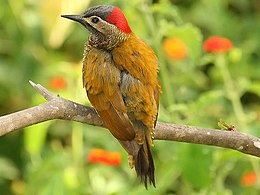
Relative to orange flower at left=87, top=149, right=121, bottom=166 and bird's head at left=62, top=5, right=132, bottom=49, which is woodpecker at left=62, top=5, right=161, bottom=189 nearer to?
bird's head at left=62, top=5, right=132, bottom=49

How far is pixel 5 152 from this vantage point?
5629 millimetres

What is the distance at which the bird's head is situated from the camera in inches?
137

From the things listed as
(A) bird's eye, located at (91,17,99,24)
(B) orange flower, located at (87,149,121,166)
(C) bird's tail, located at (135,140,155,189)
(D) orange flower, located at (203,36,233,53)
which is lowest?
(B) orange flower, located at (87,149,121,166)

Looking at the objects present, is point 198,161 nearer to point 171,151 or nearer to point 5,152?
point 171,151

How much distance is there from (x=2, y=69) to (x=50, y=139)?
0.58 meters

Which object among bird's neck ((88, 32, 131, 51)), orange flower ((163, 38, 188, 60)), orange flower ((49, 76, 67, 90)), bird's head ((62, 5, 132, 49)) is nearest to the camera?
bird's head ((62, 5, 132, 49))

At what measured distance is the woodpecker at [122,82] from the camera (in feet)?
10.8

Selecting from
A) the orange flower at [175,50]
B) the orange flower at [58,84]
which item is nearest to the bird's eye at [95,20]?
the orange flower at [58,84]

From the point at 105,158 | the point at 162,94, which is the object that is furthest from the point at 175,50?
the point at 105,158

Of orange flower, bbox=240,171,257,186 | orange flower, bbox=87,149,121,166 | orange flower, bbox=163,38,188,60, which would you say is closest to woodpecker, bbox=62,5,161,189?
orange flower, bbox=87,149,121,166

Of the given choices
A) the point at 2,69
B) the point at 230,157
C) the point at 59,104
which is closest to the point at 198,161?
the point at 230,157

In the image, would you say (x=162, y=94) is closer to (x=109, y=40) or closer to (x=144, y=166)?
(x=109, y=40)

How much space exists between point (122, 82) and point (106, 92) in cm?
8

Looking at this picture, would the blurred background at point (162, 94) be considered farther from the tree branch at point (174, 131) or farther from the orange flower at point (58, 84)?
the tree branch at point (174, 131)
